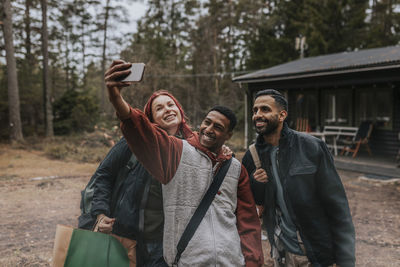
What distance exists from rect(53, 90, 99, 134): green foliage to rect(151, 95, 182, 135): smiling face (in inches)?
734

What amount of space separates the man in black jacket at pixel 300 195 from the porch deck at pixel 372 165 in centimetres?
771

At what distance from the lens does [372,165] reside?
9617 millimetres

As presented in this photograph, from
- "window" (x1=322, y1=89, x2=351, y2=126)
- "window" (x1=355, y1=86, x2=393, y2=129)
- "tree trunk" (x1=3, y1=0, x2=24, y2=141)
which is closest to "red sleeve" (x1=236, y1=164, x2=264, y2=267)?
"window" (x1=355, y1=86, x2=393, y2=129)

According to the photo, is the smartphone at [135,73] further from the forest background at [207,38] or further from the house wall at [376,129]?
the forest background at [207,38]

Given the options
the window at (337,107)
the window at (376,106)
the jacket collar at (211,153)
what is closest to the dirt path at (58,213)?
the jacket collar at (211,153)

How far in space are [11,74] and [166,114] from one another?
17.1 meters

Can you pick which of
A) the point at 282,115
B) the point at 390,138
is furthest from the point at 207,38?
the point at 282,115

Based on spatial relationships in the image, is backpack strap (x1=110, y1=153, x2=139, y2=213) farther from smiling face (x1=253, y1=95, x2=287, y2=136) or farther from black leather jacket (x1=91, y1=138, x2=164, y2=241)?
smiling face (x1=253, y1=95, x2=287, y2=136)

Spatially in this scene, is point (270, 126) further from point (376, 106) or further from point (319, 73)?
point (376, 106)

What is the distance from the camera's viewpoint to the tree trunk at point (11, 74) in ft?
51.8

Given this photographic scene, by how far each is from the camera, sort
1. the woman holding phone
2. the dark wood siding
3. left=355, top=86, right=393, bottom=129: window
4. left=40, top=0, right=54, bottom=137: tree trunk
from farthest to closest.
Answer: left=40, top=0, right=54, bottom=137: tree trunk < left=355, top=86, right=393, bottom=129: window < the dark wood siding < the woman holding phone

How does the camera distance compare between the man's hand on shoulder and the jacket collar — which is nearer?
the jacket collar

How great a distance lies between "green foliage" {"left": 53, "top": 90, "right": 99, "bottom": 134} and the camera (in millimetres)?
19625

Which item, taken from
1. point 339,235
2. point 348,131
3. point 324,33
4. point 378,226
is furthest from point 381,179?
point 324,33
